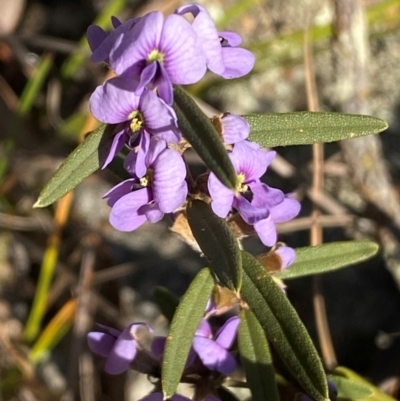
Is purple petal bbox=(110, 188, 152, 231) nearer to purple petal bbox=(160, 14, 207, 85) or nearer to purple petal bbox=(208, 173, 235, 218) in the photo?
purple petal bbox=(208, 173, 235, 218)

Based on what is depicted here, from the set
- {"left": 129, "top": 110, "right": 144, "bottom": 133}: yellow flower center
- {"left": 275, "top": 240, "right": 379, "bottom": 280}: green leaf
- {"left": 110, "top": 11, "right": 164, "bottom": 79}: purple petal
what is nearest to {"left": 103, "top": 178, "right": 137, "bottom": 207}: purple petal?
{"left": 129, "top": 110, "right": 144, "bottom": 133}: yellow flower center

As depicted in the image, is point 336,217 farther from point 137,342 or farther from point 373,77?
point 137,342

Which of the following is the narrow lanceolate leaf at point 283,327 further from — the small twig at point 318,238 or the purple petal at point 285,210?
the small twig at point 318,238

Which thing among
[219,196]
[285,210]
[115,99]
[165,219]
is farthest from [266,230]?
[165,219]

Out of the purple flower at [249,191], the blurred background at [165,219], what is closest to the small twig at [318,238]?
the blurred background at [165,219]

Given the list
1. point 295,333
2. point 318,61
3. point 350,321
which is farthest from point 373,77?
point 295,333

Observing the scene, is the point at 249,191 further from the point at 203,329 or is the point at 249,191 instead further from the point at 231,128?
the point at 203,329
